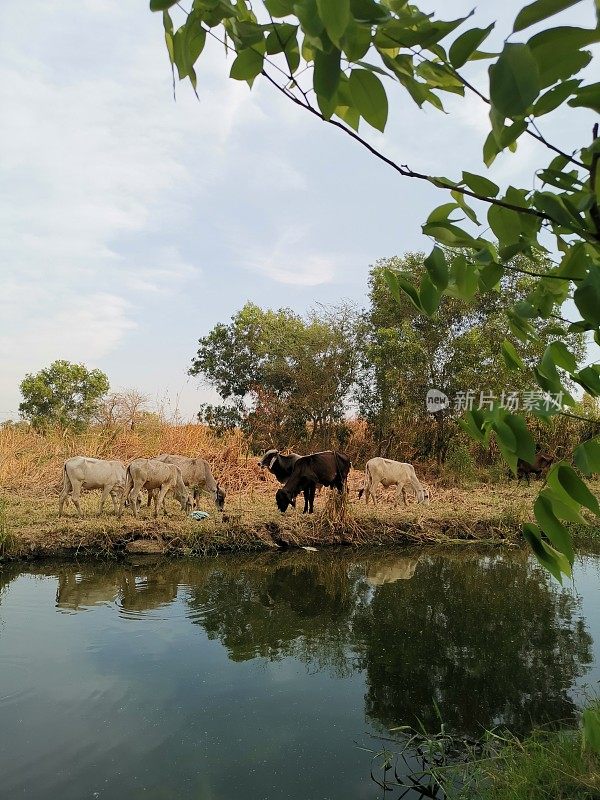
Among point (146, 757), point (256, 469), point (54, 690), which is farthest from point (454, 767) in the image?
point (256, 469)

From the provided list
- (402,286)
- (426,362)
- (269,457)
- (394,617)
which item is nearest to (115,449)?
(269,457)

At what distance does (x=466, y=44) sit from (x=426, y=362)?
12152 millimetres

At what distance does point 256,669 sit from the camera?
3.75 m

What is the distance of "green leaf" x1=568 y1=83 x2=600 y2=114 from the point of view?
404 mm

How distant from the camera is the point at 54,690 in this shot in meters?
3.38

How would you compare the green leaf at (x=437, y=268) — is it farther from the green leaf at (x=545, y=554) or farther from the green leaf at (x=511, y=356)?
the green leaf at (x=545, y=554)

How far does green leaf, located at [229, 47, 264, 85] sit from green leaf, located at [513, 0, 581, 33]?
201 millimetres

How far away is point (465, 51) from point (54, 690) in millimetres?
3821

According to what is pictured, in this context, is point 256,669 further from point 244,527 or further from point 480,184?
point 480,184

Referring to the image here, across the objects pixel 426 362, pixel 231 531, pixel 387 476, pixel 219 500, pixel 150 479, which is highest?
pixel 426 362

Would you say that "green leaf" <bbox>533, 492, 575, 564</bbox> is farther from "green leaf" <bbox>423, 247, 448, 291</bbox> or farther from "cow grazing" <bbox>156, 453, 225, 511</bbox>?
"cow grazing" <bbox>156, 453, 225, 511</bbox>

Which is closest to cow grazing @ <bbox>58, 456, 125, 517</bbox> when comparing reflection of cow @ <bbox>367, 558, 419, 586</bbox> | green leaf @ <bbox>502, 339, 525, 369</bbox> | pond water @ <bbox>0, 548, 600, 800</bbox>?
pond water @ <bbox>0, 548, 600, 800</bbox>

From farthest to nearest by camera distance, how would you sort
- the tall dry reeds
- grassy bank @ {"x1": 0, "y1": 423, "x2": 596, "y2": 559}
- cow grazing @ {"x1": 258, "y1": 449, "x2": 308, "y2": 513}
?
1. the tall dry reeds
2. cow grazing @ {"x1": 258, "y1": 449, "x2": 308, "y2": 513}
3. grassy bank @ {"x1": 0, "y1": 423, "x2": 596, "y2": 559}

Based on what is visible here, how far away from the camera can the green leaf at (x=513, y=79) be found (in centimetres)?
34
